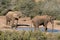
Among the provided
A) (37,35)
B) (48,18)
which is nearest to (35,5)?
(48,18)

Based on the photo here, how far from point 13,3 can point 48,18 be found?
2212 cm

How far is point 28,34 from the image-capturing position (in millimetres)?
15117

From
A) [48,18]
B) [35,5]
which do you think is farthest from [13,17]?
[35,5]

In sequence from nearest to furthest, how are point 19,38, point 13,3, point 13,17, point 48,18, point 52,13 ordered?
point 19,38 → point 48,18 → point 13,17 → point 52,13 → point 13,3

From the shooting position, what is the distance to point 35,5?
36938mm

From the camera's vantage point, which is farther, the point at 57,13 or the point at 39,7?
the point at 39,7

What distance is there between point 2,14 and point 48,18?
1575cm

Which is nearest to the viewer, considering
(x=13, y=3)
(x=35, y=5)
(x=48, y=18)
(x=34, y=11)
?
(x=48, y=18)

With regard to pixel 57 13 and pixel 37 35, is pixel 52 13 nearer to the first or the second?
pixel 57 13

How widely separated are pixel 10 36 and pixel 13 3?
26968 millimetres

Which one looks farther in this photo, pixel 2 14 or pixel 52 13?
pixel 2 14

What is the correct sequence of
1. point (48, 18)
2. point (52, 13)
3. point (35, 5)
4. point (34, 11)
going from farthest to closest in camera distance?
point (35, 5)
point (34, 11)
point (52, 13)
point (48, 18)

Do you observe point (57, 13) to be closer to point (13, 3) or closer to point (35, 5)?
point (35, 5)

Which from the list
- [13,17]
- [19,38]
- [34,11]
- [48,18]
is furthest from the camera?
[34,11]
